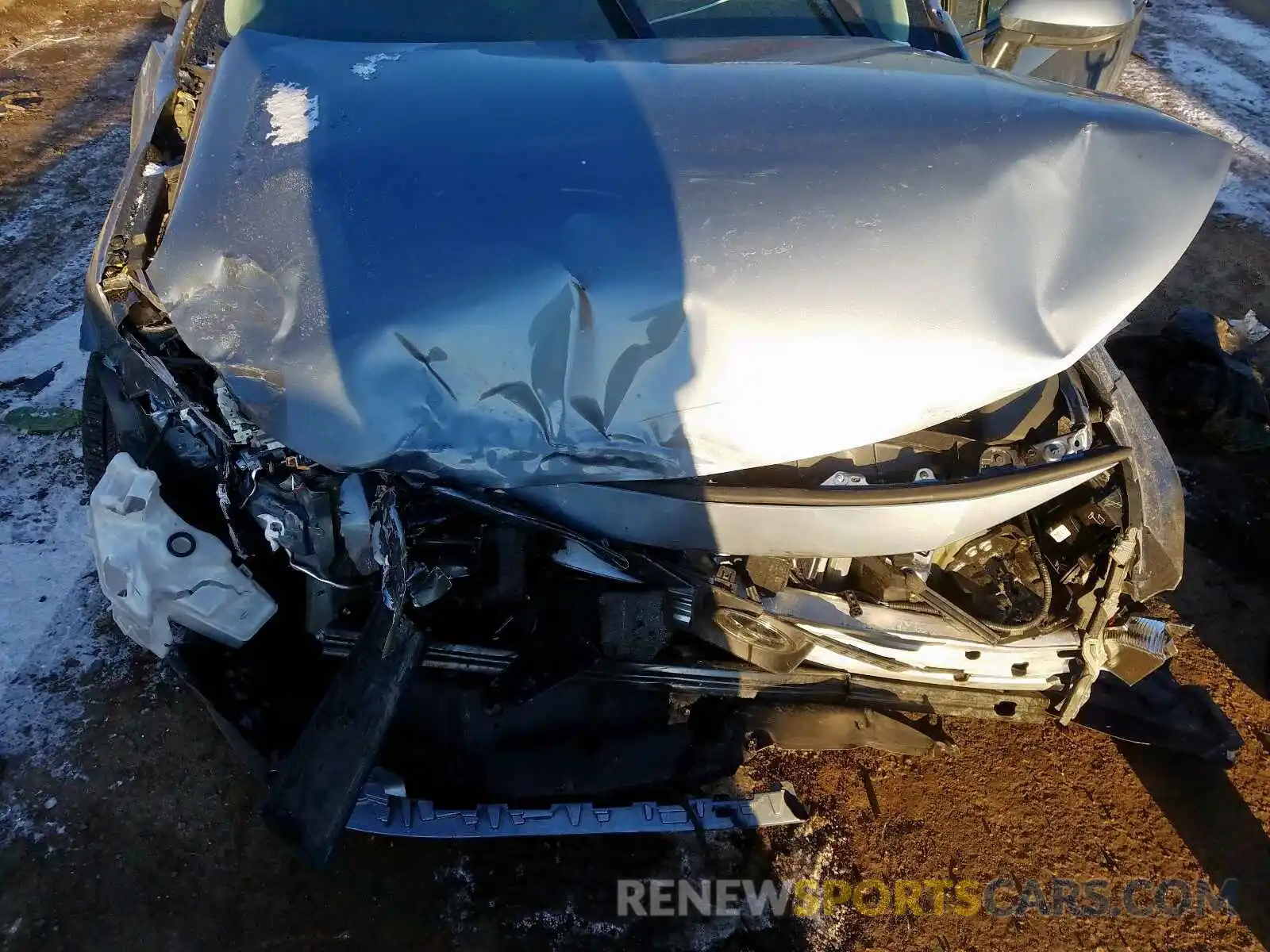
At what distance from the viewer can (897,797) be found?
91.9 inches

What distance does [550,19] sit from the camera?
213 centimetres

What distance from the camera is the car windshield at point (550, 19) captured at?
83.6 inches

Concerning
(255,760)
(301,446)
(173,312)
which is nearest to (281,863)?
(255,760)

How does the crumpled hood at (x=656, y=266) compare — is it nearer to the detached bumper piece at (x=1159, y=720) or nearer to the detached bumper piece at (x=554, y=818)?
the detached bumper piece at (x=554, y=818)

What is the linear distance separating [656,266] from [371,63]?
0.99 m

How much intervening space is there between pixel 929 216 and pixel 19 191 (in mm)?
5030

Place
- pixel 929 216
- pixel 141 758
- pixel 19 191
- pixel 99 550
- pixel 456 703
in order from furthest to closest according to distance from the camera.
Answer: pixel 19 191 < pixel 141 758 < pixel 456 703 < pixel 99 550 < pixel 929 216

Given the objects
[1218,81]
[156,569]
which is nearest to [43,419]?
[156,569]

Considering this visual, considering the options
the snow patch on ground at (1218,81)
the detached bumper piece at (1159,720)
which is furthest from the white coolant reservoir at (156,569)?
the snow patch on ground at (1218,81)

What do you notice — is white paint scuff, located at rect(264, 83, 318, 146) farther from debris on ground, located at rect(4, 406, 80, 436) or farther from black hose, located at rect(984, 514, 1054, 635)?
debris on ground, located at rect(4, 406, 80, 436)

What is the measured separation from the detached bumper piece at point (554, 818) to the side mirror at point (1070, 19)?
243 cm

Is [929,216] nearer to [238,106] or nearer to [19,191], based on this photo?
[238,106]

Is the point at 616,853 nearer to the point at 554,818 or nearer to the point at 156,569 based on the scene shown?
the point at 554,818

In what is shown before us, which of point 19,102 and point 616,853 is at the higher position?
point 19,102
